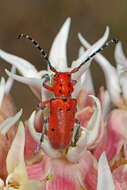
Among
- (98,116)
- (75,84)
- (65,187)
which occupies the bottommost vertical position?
(65,187)

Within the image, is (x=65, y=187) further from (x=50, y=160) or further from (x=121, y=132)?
(x=121, y=132)

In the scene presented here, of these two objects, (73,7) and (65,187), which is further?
(73,7)

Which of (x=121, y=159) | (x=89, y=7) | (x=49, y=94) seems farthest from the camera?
(x=89, y=7)

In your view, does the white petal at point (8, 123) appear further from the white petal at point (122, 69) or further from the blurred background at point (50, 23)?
the blurred background at point (50, 23)

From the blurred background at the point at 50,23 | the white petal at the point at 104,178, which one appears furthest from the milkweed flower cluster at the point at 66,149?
the blurred background at the point at 50,23

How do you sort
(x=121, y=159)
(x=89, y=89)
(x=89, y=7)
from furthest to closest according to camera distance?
(x=89, y=7)
(x=89, y=89)
(x=121, y=159)

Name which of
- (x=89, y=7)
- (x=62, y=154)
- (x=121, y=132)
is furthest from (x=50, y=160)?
(x=89, y=7)

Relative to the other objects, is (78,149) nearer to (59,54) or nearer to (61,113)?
(61,113)
